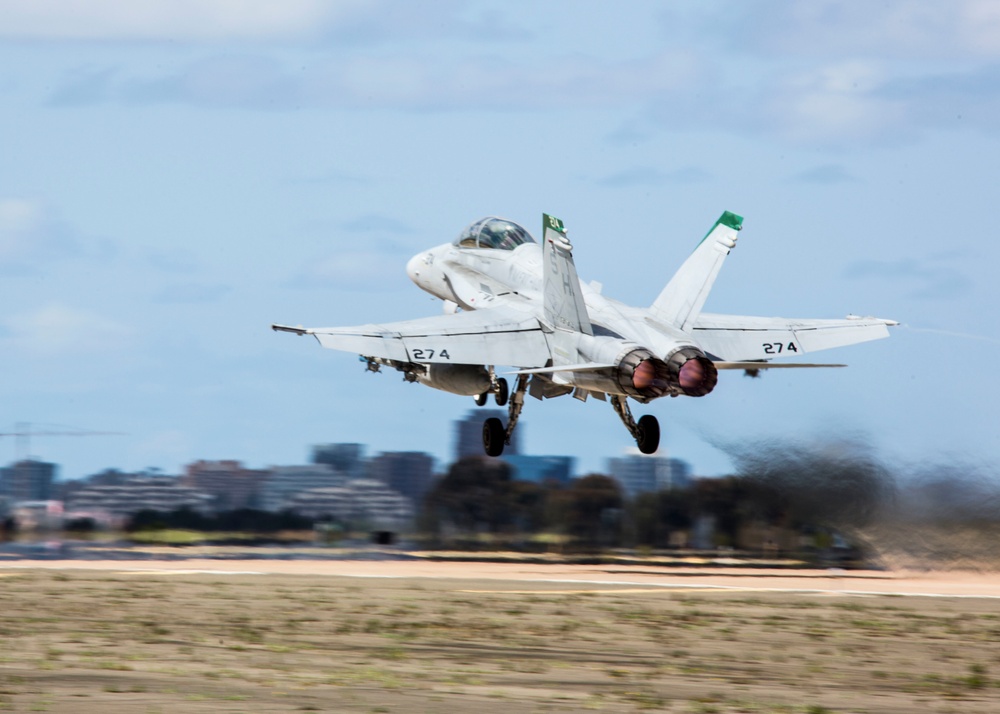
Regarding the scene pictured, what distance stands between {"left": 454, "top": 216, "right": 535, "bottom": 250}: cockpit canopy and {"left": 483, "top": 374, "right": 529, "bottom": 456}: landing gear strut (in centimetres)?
440

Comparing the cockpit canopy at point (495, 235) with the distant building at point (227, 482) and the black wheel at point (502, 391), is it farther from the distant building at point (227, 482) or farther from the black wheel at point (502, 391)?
the distant building at point (227, 482)

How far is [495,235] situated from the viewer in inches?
1528

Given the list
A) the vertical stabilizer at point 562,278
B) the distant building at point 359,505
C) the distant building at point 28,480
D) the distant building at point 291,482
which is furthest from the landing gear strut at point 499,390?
the distant building at point 28,480

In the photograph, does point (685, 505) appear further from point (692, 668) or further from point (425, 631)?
point (692, 668)

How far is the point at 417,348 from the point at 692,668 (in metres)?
13.2

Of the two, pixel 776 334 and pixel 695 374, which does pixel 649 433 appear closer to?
pixel 695 374

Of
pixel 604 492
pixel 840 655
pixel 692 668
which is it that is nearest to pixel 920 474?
pixel 604 492

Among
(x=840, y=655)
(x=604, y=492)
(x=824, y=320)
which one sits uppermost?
(x=824, y=320)

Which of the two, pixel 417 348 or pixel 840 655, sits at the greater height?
pixel 417 348

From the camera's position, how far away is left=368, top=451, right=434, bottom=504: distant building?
55.6 m

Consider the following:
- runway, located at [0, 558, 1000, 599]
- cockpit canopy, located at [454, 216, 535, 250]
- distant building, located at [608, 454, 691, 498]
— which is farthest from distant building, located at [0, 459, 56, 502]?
cockpit canopy, located at [454, 216, 535, 250]

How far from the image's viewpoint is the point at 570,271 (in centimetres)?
3297

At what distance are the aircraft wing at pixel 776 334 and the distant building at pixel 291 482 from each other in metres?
23.2

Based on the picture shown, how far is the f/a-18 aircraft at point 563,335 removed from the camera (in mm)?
31406
